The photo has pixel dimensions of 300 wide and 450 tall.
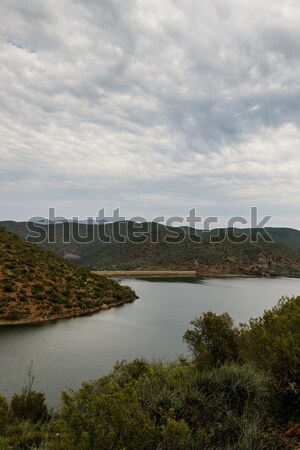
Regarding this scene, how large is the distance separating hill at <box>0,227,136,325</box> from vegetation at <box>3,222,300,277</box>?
151ft

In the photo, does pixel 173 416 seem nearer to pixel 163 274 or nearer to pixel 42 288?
pixel 42 288

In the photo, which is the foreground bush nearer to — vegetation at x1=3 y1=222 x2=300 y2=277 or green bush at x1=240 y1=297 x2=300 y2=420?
green bush at x1=240 y1=297 x2=300 y2=420

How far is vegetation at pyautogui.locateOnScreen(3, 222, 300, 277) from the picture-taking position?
294 ft

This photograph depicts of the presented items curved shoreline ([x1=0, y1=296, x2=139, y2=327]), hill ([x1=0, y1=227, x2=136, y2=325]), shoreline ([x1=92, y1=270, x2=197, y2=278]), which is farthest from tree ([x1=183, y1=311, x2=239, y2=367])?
shoreline ([x1=92, y1=270, x2=197, y2=278])

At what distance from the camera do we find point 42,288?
1141 inches

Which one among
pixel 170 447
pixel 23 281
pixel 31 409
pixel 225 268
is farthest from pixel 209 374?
pixel 225 268

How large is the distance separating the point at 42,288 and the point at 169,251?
237ft

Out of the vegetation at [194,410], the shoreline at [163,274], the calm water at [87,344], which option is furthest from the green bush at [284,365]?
the shoreline at [163,274]

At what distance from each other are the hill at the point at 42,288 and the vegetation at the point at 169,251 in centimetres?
4588

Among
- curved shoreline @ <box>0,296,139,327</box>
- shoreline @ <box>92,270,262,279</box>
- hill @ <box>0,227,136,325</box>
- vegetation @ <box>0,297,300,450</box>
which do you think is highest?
vegetation @ <box>0,297,300,450</box>

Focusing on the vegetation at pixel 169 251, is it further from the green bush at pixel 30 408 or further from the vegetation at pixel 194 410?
the vegetation at pixel 194 410

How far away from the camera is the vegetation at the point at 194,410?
4605mm

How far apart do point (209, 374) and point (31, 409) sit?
5141 mm

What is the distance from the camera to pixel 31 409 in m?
9.06
